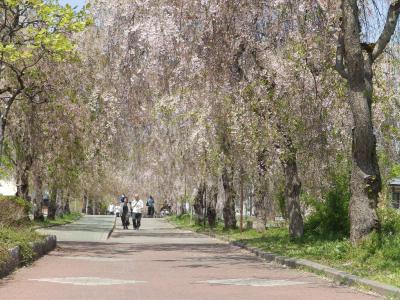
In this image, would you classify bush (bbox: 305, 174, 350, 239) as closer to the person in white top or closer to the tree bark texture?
the tree bark texture

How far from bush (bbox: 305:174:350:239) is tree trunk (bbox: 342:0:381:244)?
3851 mm

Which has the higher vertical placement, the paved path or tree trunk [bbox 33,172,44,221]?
tree trunk [bbox 33,172,44,221]

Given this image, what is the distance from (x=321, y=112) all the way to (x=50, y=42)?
8.17m

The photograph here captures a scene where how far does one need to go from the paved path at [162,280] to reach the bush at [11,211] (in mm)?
1379

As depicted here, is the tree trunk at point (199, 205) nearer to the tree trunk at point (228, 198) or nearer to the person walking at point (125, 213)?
the person walking at point (125, 213)

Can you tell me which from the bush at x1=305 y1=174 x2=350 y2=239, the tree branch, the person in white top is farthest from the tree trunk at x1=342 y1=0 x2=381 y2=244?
the person in white top

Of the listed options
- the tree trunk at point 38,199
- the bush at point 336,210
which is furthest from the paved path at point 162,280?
the tree trunk at point 38,199

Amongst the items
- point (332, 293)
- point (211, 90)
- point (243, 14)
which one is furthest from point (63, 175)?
point (332, 293)

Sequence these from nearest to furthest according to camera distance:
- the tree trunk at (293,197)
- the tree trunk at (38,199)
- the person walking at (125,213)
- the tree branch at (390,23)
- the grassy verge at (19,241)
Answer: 1. the grassy verge at (19,241)
2. the tree branch at (390,23)
3. the tree trunk at (293,197)
4. the tree trunk at (38,199)
5. the person walking at (125,213)

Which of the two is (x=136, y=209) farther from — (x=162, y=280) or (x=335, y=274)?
(x=335, y=274)

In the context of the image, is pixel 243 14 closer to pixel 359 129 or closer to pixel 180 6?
pixel 180 6

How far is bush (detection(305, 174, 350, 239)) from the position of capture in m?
20.8

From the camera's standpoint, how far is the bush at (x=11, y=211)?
1916 cm

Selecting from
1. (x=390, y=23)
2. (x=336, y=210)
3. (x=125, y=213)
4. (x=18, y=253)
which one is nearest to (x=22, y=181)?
(x=125, y=213)
